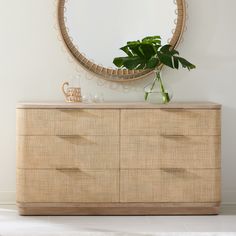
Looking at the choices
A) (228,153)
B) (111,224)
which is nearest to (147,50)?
(228,153)

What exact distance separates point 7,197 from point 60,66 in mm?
1038

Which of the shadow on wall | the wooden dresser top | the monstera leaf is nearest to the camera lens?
the wooden dresser top

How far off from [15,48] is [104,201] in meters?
1.31

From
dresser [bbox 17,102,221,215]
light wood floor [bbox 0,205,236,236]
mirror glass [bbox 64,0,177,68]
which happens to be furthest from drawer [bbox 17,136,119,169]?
mirror glass [bbox 64,0,177,68]

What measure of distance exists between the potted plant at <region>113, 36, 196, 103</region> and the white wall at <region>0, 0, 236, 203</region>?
0.26 metres

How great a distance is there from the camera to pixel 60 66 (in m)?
5.39

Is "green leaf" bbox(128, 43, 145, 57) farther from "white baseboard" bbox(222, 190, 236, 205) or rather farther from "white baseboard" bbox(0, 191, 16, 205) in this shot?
"white baseboard" bbox(0, 191, 16, 205)

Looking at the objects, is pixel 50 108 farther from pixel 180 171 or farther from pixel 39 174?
pixel 180 171

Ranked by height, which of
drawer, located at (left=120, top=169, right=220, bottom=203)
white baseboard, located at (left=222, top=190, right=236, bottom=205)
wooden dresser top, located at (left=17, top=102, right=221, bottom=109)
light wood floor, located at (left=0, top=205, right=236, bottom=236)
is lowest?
light wood floor, located at (left=0, top=205, right=236, bottom=236)

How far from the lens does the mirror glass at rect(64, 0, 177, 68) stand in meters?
5.31

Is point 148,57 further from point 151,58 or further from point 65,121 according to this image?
point 65,121

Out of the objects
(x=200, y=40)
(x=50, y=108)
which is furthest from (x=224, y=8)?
(x=50, y=108)

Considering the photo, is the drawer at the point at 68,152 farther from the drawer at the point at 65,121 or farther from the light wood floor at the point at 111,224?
the light wood floor at the point at 111,224

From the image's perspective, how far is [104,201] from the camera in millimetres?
4988
